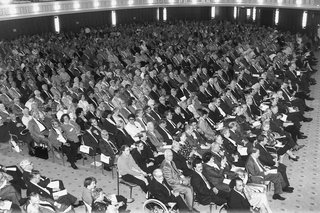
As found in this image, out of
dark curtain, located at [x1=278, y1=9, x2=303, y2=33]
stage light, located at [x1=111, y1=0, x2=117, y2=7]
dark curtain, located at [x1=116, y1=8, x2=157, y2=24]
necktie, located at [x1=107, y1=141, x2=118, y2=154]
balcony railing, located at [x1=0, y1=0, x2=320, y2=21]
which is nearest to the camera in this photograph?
necktie, located at [x1=107, y1=141, x2=118, y2=154]

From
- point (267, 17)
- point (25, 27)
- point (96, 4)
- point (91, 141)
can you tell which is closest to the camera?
point (91, 141)

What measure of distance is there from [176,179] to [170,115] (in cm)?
302

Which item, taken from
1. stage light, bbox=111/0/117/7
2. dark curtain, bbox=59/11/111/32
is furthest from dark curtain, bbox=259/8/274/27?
dark curtain, bbox=59/11/111/32

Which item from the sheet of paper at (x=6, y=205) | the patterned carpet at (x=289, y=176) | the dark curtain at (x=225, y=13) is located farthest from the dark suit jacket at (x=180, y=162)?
the dark curtain at (x=225, y=13)

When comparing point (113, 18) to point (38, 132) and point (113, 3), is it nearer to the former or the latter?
point (113, 3)

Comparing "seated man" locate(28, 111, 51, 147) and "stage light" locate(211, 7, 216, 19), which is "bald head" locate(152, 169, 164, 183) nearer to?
"seated man" locate(28, 111, 51, 147)

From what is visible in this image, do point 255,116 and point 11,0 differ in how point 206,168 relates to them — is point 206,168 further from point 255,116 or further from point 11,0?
point 11,0

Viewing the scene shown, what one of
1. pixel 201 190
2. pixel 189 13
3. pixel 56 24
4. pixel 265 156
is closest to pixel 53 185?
pixel 201 190

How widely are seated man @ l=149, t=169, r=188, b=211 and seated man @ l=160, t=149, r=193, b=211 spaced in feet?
0.84

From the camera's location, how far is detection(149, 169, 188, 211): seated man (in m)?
6.45

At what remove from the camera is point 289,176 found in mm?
8625

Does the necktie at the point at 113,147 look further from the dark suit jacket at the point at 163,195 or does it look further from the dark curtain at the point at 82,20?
the dark curtain at the point at 82,20

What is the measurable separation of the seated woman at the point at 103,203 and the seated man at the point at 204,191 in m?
1.24

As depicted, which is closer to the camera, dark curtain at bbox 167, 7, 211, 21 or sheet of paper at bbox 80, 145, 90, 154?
sheet of paper at bbox 80, 145, 90, 154
